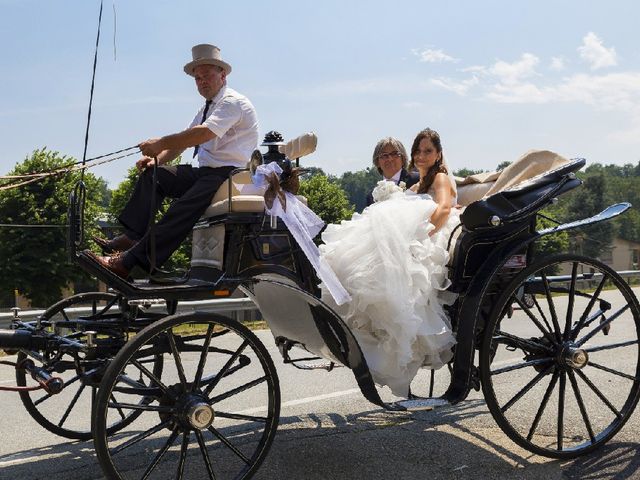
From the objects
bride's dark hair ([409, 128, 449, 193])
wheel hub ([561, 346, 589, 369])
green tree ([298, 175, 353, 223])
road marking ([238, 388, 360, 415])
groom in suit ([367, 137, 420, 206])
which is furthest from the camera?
green tree ([298, 175, 353, 223])

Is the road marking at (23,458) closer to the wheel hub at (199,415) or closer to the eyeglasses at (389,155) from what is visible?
the wheel hub at (199,415)

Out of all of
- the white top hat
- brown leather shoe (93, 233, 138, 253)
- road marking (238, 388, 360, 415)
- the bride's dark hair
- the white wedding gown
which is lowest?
road marking (238, 388, 360, 415)

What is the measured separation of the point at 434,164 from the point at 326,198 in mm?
37087

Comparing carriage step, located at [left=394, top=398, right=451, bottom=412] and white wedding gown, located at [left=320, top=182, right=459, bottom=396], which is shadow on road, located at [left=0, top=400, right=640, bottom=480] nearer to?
carriage step, located at [left=394, top=398, right=451, bottom=412]

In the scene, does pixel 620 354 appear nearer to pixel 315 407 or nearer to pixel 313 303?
pixel 315 407

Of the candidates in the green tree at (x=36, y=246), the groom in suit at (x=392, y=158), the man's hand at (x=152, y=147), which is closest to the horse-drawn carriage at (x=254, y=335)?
the man's hand at (x=152, y=147)

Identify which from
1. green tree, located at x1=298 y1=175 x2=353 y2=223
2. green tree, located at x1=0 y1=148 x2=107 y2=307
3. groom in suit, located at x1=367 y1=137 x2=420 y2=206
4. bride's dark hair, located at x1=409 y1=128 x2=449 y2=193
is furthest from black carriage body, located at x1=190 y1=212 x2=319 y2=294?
green tree, located at x1=298 y1=175 x2=353 y2=223

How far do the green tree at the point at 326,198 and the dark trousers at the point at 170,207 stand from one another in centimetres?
3553

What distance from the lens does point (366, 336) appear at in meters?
4.46

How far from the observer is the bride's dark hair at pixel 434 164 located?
197 inches

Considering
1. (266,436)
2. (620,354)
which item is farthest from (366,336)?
(620,354)

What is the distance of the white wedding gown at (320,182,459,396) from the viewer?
166 inches

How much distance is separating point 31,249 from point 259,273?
2722 centimetres

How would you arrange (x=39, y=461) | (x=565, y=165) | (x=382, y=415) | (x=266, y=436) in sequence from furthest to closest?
(x=382, y=415), (x=565, y=165), (x=39, y=461), (x=266, y=436)
